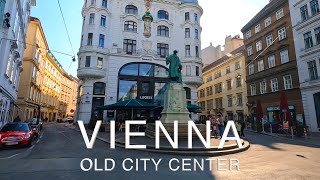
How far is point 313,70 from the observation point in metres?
23.6

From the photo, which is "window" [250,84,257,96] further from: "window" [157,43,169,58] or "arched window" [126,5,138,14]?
"arched window" [126,5,138,14]

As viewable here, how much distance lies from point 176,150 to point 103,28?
2458 centimetres

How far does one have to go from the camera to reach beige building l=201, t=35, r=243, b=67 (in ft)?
157

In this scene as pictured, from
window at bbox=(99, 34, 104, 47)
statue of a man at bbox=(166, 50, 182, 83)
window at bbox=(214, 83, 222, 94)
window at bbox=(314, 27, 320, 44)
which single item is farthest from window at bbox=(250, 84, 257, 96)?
window at bbox=(99, 34, 104, 47)

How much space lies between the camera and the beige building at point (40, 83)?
3575cm

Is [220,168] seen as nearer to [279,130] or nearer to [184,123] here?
[184,123]

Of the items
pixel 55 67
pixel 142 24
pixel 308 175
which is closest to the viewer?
pixel 308 175

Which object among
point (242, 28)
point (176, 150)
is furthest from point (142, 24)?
point (176, 150)

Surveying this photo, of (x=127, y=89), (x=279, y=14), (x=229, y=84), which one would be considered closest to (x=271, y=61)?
(x=279, y=14)

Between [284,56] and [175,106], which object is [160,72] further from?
[284,56]

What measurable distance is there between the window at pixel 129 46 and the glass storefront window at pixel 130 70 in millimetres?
2208

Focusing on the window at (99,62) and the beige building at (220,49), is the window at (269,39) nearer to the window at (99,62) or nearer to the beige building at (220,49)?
the beige building at (220,49)

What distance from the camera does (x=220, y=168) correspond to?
705 centimetres

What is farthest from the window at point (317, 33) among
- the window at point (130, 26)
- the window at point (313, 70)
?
the window at point (130, 26)
